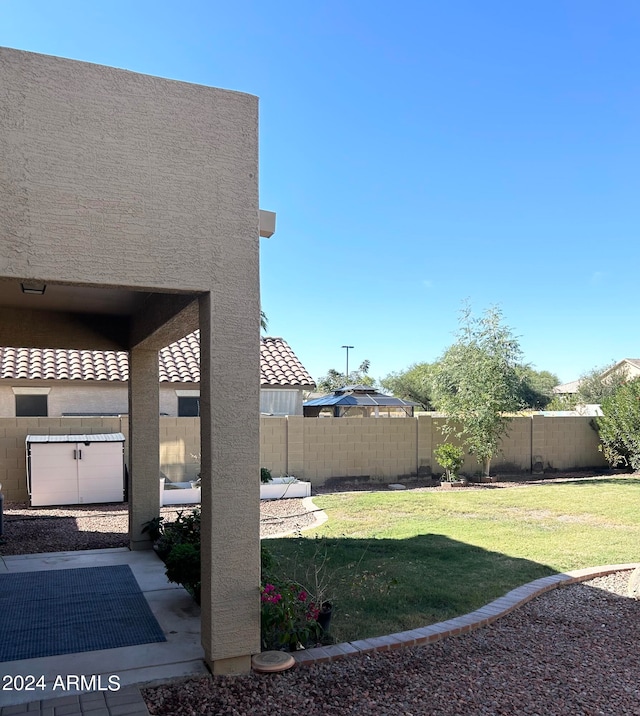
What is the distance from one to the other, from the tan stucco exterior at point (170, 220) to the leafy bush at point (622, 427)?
1745 centimetres

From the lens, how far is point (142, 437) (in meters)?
8.46

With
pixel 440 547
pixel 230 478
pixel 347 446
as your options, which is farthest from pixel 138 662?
pixel 347 446

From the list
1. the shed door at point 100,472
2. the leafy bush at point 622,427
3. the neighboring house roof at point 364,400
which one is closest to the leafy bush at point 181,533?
the shed door at point 100,472

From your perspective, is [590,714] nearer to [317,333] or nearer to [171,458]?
[171,458]

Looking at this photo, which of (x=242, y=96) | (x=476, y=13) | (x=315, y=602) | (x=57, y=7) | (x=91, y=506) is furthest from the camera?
(x=476, y=13)

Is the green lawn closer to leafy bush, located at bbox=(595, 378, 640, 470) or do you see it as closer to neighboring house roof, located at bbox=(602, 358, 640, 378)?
leafy bush, located at bbox=(595, 378, 640, 470)

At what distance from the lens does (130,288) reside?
432 centimetres

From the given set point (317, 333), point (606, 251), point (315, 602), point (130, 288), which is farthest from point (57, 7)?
point (317, 333)

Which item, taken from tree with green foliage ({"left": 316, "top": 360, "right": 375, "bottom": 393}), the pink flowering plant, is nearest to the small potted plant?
the pink flowering plant

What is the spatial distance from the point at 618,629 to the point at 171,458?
10.9 metres

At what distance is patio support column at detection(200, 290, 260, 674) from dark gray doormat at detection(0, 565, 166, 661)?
1.04m

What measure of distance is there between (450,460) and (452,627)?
37.6ft

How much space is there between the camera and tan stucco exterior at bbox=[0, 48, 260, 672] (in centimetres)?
402

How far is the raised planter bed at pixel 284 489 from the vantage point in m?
14.2
